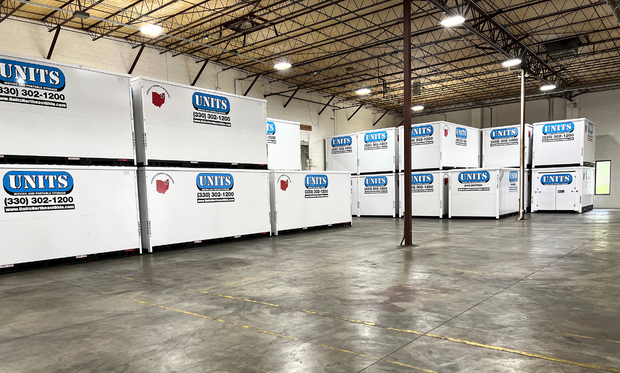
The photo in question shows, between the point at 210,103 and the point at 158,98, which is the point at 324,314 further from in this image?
the point at 210,103

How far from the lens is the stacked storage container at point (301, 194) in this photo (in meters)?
10.5

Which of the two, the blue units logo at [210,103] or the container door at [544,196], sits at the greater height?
the blue units logo at [210,103]

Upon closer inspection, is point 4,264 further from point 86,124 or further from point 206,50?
point 206,50

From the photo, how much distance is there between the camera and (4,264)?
616 cm

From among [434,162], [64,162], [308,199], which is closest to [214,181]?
[64,162]

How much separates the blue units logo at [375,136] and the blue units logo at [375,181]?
5.03 feet

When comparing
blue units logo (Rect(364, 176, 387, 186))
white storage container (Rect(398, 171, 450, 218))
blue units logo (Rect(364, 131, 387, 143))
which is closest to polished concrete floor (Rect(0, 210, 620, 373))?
white storage container (Rect(398, 171, 450, 218))

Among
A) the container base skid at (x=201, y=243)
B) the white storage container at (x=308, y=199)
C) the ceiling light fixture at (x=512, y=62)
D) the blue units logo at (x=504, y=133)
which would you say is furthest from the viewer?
the blue units logo at (x=504, y=133)

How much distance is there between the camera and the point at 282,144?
14000 mm

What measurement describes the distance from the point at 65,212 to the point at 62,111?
1.75 metres

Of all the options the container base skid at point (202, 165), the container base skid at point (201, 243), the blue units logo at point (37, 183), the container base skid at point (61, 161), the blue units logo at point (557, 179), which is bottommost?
the container base skid at point (201, 243)

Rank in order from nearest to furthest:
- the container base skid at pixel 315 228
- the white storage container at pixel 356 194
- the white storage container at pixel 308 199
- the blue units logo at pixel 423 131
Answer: the white storage container at pixel 308 199 < the container base skid at pixel 315 228 < the blue units logo at pixel 423 131 < the white storage container at pixel 356 194

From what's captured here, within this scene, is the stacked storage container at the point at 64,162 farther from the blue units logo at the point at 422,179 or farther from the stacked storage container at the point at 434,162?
the blue units logo at the point at 422,179

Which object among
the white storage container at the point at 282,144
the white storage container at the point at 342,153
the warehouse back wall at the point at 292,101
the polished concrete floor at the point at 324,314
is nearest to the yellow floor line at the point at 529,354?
the polished concrete floor at the point at 324,314
